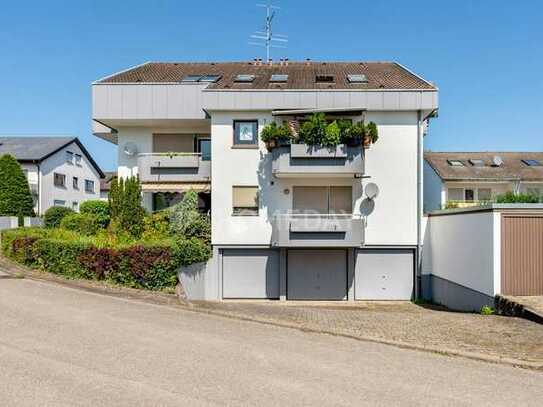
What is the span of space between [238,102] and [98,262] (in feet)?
28.0

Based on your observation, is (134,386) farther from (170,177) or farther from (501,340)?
(170,177)

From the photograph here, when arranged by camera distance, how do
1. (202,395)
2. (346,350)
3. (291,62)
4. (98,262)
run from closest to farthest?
(202,395) → (346,350) → (98,262) → (291,62)

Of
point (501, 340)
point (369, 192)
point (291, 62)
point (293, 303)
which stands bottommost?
point (293, 303)

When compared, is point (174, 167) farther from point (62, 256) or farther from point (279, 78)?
point (62, 256)

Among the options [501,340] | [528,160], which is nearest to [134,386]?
[501,340]

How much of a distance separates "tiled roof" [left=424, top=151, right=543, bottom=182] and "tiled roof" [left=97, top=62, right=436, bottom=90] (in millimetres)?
13459

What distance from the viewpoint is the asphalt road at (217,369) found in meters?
5.72

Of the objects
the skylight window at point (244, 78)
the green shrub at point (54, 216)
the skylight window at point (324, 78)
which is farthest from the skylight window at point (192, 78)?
the green shrub at point (54, 216)

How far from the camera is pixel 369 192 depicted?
61.5 feet

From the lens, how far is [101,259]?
1397 centimetres

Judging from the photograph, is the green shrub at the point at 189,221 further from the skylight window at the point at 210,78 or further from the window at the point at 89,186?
the window at the point at 89,186

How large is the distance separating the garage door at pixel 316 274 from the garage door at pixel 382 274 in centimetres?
65

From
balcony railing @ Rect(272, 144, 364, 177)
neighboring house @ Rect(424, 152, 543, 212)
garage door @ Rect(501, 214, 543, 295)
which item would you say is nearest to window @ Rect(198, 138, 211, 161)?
balcony railing @ Rect(272, 144, 364, 177)

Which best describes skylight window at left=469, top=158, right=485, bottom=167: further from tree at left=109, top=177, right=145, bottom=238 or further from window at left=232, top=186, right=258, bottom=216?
tree at left=109, top=177, right=145, bottom=238
